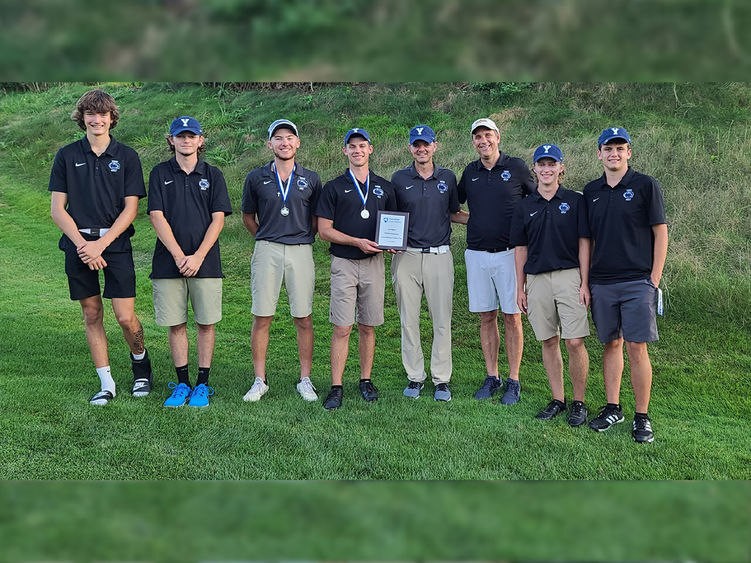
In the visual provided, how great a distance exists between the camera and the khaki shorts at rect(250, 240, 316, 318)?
18.0ft

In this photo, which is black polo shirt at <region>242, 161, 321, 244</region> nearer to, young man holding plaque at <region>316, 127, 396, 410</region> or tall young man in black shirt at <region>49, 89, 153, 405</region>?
young man holding plaque at <region>316, 127, 396, 410</region>

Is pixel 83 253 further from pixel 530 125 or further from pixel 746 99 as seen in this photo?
pixel 746 99

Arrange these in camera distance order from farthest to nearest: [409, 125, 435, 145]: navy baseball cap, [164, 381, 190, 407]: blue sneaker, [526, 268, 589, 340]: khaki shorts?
1. [409, 125, 435, 145]: navy baseball cap
2. [164, 381, 190, 407]: blue sneaker
3. [526, 268, 589, 340]: khaki shorts

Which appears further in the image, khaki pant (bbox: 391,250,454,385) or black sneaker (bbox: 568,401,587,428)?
khaki pant (bbox: 391,250,454,385)

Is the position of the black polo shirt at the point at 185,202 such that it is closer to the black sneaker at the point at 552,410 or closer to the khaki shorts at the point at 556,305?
the khaki shorts at the point at 556,305

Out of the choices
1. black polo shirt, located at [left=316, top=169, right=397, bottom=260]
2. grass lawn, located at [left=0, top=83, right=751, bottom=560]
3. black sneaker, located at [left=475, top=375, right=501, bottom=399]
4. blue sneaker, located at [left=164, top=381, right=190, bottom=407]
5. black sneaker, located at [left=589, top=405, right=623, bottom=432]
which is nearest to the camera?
grass lawn, located at [left=0, top=83, right=751, bottom=560]

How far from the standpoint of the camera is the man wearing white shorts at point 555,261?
516cm

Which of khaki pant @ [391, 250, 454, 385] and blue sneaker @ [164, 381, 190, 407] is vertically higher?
khaki pant @ [391, 250, 454, 385]

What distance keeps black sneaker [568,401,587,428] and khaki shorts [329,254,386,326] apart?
159 centimetres

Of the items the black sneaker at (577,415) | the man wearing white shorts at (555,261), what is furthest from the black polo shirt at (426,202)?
the black sneaker at (577,415)

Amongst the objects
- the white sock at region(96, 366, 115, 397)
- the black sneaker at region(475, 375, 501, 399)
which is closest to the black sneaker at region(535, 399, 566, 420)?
the black sneaker at region(475, 375, 501, 399)

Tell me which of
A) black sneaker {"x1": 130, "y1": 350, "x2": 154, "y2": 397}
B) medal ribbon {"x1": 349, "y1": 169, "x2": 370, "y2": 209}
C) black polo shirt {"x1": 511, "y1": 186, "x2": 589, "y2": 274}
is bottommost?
black sneaker {"x1": 130, "y1": 350, "x2": 154, "y2": 397}

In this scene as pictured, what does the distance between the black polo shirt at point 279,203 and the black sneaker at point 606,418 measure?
249 centimetres

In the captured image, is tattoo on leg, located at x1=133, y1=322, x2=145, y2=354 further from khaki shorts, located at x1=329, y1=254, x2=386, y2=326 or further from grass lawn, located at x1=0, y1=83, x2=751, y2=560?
khaki shorts, located at x1=329, y1=254, x2=386, y2=326
